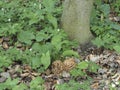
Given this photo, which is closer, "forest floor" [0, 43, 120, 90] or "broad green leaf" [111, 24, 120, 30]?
"forest floor" [0, 43, 120, 90]

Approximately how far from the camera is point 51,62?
214 inches

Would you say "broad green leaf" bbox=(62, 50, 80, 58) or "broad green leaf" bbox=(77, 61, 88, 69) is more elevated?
"broad green leaf" bbox=(62, 50, 80, 58)

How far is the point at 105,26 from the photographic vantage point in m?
6.23

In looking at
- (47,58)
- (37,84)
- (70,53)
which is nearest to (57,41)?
(70,53)

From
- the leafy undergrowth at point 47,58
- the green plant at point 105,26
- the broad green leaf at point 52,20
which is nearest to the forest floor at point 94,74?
the leafy undergrowth at point 47,58

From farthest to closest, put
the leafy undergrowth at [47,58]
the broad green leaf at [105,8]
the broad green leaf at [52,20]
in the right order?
→ 1. the broad green leaf at [105,8]
2. the broad green leaf at [52,20]
3. the leafy undergrowth at [47,58]

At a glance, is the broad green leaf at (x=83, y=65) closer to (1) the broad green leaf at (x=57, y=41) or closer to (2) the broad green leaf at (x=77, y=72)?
(2) the broad green leaf at (x=77, y=72)

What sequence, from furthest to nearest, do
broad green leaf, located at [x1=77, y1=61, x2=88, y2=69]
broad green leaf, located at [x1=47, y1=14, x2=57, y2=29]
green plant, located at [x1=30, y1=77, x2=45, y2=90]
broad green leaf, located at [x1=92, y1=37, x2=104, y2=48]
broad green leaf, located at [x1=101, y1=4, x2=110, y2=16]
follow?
broad green leaf, located at [x1=101, y1=4, x2=110, y2=16], broad green leaf, located at [x1=47, y1=14, x2=57, y2=29], broad green leaf, located at [x1=92, y1=37, x2=104, y2=48], broad green leaf, located at [x1=77, y1=61, x2=88, y2=69], green plant, located at [x1=30, y1=77, x2=45, y2=90]

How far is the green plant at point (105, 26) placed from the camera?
5.80m

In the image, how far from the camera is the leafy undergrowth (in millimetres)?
5056

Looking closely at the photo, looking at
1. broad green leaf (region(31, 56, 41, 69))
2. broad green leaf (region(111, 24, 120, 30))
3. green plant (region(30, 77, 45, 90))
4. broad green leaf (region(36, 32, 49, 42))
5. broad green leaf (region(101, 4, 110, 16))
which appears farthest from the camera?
broad green leaf (region(101, 4, 110, 16))

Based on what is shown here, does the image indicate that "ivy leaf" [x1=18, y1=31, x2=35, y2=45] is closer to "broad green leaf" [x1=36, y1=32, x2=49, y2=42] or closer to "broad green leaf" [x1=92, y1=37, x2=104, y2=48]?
"broad green leaf" [x1=36, y1=32, x2=49, y2=42]

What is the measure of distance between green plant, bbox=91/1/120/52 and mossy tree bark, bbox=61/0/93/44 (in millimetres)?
234

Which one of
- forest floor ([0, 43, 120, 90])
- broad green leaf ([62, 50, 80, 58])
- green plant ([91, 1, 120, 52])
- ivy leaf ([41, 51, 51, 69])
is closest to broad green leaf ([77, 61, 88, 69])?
forest floor ([0, 43, 120, 90])
